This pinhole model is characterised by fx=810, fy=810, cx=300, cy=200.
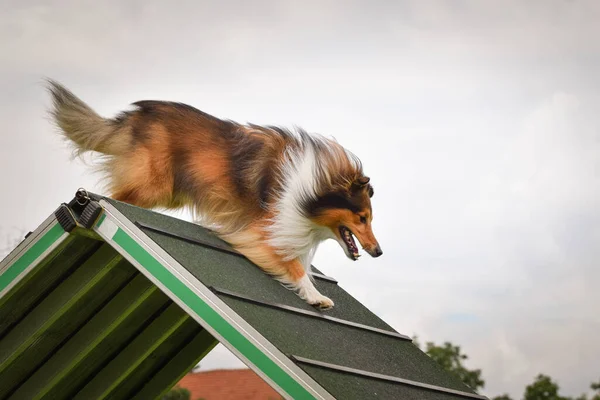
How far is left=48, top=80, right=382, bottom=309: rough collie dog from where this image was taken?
4.91 metres

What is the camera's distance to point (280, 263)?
491 cm

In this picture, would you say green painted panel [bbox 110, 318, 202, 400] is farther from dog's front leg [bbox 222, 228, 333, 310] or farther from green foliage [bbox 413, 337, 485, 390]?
green foliage [bbox 413, 337, 485, 390]

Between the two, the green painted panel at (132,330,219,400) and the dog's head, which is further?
the green painted panel at (132,330,219,400)

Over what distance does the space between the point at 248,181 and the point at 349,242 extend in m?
0.73

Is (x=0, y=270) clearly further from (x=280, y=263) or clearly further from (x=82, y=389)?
(x=280, y=263)

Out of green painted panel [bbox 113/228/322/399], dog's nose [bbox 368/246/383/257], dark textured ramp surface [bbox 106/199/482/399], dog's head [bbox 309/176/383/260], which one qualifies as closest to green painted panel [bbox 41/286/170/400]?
dark textured ramp surface [bbox 106/199/482/399]

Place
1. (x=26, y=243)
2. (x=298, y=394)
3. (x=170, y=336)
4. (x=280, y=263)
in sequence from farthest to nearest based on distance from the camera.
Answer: (x=170, y=336), (x=280, y=263), (x=26, y=243), (x=298, y=394)

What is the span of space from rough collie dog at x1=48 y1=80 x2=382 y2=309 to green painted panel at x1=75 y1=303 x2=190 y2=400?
609mm

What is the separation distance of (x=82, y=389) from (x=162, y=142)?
1600 mm

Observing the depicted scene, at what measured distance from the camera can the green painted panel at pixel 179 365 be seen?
538 centimetres

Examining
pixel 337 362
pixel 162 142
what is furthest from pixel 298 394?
pixel 162 142

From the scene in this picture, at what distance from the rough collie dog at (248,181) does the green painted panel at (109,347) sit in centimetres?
60

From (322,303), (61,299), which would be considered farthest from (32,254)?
(322,303)

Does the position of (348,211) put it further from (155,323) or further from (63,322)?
(63,322)
